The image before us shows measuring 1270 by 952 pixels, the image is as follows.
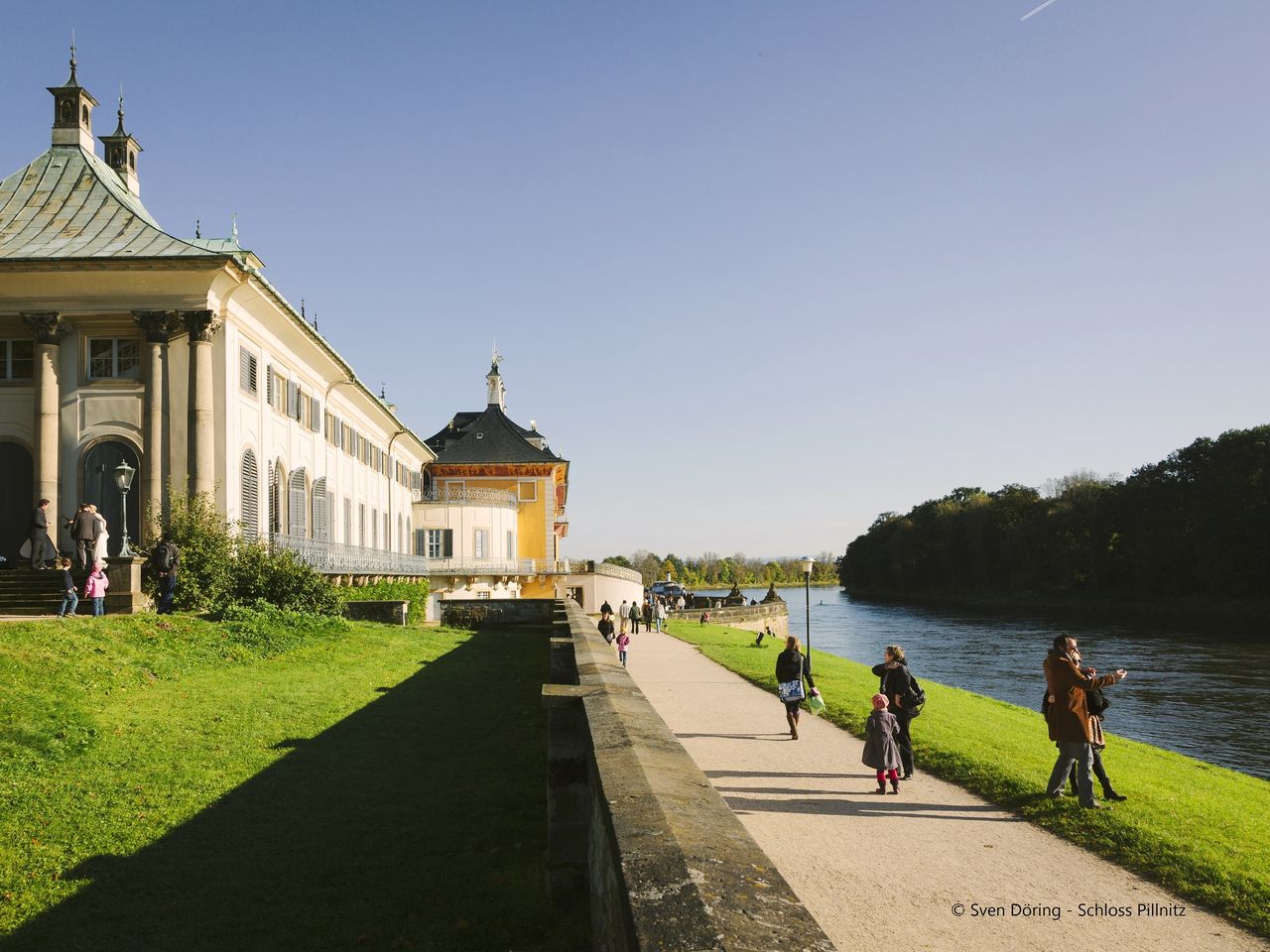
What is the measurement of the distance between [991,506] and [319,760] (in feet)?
362

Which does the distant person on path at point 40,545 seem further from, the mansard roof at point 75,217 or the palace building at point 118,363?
the mansard roof at point 75,217

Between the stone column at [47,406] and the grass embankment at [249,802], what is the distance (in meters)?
9.45

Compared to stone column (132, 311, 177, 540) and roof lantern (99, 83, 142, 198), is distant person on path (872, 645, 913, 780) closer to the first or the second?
stone column (132, 311, 177, 540)

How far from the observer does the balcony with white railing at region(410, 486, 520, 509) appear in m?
54.7

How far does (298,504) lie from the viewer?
104ft

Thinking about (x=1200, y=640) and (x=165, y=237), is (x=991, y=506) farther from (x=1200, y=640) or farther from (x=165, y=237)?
(x=165, y=237)

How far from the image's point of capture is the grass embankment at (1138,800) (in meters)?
8.14

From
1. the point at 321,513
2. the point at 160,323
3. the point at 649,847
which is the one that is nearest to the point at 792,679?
the point at 649,847

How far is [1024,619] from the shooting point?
70875 mm

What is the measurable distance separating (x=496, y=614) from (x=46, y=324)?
16366mm

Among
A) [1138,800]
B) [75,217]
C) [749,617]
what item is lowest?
[749,617]

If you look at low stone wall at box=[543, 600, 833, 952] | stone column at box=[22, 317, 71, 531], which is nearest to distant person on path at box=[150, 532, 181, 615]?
stone column at box=[22, 317, 71, 531]

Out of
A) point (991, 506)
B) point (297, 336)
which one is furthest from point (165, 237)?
point (991, 506)

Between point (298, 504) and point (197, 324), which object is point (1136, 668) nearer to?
point (298, 504)
